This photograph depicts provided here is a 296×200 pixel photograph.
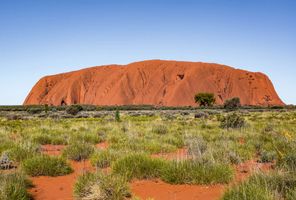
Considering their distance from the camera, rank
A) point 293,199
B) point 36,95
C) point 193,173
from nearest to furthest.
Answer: point 293,199 < point 193,173 < point 36,95

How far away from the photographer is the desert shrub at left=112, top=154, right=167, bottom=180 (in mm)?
6329

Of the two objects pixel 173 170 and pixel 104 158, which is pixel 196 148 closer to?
pixel 104 158

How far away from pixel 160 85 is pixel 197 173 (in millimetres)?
104555

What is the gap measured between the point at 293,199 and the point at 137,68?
112647mm

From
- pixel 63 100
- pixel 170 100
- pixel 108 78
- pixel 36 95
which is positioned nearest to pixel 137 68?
pixel 108 78

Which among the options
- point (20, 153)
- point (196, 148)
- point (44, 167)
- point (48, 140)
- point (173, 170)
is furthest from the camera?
point (48, 140)

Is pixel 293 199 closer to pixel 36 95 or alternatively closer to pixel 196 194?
pixel 196 194

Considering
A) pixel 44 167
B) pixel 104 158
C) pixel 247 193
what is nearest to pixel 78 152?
pixel 104 158

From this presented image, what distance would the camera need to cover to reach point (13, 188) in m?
4.75

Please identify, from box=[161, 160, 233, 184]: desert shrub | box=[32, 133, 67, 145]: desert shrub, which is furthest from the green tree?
box=[161, 160, 233, 184]: desert shrub

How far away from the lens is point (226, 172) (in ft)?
19.6

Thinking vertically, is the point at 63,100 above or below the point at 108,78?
below

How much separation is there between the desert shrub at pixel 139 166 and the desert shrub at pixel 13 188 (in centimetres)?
175

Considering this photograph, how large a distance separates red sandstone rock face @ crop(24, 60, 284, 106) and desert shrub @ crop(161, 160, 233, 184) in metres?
95.1
